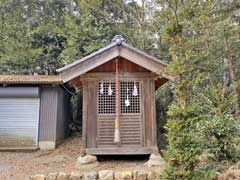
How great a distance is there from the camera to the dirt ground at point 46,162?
6.43 meters

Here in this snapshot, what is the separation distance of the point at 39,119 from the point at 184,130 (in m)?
7.04

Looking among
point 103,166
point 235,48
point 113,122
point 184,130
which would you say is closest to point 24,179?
point 103,166

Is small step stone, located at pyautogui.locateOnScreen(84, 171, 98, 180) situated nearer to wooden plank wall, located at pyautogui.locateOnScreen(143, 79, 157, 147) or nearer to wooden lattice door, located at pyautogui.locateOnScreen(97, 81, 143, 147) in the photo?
wooden lattice door, located at pyautogui.locateOnScreen(97, 81, 143, 147)

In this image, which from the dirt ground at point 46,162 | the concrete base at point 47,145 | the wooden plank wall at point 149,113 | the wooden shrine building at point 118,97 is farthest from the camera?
the concrete base at point 47,145

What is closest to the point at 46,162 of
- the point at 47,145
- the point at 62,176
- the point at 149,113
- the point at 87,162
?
the point at 87,162

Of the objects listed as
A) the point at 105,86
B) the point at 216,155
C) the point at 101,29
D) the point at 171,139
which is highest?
the point at 101,29

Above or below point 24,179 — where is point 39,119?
above

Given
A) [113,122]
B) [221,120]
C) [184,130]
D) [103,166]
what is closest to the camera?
[184,130]

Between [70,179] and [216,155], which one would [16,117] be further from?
[216,155]

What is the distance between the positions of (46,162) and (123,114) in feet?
9.35

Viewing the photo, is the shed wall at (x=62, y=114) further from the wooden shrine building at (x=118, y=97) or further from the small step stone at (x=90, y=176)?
the small step stone at (x=90, y=176)

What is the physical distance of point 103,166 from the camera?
6.70 metres

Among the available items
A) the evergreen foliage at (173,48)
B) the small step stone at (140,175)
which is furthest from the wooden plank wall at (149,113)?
the small step stone at (140,175)

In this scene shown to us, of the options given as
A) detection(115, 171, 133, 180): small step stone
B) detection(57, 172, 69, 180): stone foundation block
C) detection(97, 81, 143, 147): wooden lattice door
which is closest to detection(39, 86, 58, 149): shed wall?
detection(97, 81, 143, 147): wooden lattice door
